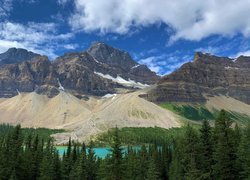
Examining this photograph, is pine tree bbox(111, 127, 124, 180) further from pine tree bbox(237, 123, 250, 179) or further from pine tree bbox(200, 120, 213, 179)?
pine tree bbox(237, 123, 250, 179)

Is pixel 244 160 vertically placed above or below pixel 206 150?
below

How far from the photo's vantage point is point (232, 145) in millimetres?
57875

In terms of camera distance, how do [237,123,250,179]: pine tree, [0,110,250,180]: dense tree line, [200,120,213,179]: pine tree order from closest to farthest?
[0,110,250,180]: dense tree line → [237,123,250,179]: pine tree → [200,120,213,179]: pine tree

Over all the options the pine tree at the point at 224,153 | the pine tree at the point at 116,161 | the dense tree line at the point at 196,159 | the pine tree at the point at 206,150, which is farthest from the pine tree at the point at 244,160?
the pine tree at the point at 116,161

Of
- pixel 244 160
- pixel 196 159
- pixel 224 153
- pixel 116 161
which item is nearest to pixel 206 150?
pixel 196 159

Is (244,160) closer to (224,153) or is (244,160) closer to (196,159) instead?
(224,153)

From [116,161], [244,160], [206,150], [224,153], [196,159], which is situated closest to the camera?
[116,161]

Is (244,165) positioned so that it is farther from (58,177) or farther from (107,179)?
(58,177)

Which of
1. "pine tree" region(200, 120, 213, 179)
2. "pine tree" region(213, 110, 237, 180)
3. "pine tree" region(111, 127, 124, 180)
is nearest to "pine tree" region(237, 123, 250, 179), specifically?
"pine tree" region(213, 110, 237, 180)

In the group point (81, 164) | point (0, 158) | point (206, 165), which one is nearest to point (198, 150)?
point (206, 165)

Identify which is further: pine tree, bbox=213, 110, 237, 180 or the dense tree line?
pine tree, bbox=213, 110, 237, 180

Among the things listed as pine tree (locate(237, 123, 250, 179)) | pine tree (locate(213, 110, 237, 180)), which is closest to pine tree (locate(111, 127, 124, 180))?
pine tree (locate(213, 110, 237, 180))

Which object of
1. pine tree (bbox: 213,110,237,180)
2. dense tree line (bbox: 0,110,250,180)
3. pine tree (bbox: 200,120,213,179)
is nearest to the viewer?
dense tree line (bbox: 0,110,250,180)

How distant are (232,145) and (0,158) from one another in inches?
2333
